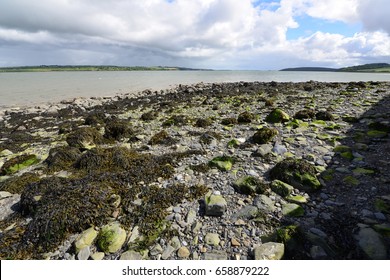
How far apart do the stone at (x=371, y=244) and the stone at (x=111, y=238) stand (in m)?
4.06

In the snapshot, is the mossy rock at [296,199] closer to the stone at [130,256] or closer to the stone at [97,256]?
the stone at [130,256]

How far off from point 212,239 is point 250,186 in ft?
5.94

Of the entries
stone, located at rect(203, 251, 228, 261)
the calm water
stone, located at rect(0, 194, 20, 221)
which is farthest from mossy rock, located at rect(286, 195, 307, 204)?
the calm water

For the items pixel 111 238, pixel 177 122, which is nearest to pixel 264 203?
pixel 111 238

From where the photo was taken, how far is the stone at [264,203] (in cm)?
470

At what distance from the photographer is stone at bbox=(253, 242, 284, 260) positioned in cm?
355

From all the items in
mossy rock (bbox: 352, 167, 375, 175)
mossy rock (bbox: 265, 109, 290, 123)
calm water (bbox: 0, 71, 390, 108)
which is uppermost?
mossy rock (bbox: 265, 109, 290, 123)

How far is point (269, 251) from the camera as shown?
11.8 ft

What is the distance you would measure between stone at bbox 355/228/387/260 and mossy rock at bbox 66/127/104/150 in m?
8.92

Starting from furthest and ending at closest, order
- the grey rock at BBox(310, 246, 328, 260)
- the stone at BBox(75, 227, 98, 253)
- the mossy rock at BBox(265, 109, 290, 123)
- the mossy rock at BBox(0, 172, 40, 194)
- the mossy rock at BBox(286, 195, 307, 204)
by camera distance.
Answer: the mossy rock at BBox(265, 109, 290, 123)
the mossy rock at BBox(0, 172, 40, 194)
the mossy rock at BBox(286, 195, 307, 204)
the stone at BBox(75, 227, 98, 253)
the grey rock at BBox(310, 246, 328, 260)

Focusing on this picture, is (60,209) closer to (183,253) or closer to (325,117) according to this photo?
(183,253)

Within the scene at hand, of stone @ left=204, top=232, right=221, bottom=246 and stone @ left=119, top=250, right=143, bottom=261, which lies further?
stone @ left=204, top=232, right=221, bottom=246

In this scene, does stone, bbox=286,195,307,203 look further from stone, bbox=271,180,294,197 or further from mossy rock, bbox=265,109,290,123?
mossy rock, bbox=265,109,290,123
